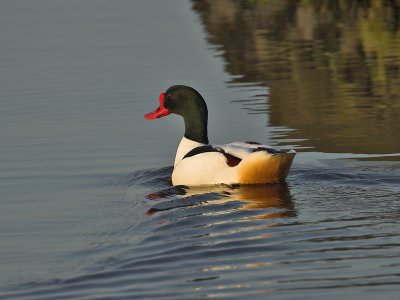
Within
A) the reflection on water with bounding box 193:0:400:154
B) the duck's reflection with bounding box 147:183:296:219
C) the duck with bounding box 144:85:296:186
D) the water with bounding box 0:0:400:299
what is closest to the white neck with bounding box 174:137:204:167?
the duck with bounding box 144:85:296:186

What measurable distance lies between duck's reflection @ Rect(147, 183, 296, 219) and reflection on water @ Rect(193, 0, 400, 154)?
80.0 inches

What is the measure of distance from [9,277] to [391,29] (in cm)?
1596

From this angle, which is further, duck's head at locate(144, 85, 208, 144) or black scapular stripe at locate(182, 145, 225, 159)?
duck's head at locate(144, 85, 208, 144)

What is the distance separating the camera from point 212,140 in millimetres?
16609

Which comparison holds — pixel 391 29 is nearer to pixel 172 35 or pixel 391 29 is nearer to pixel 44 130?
pixel 172 35

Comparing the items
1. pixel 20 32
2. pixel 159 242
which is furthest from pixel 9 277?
pixel 20 32

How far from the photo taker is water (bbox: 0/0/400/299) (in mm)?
9883

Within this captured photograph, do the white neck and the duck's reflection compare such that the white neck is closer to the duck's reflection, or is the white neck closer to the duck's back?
the duck's back

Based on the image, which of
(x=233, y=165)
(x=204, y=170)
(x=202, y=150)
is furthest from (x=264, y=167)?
(x=202, y=150)

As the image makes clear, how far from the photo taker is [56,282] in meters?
9.89

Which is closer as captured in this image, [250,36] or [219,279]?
[219,279]

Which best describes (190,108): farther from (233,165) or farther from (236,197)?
(236,197)

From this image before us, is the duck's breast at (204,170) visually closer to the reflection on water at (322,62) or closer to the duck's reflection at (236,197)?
the duck's reflection at (236,197)

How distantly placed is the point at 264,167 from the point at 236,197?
63cm
